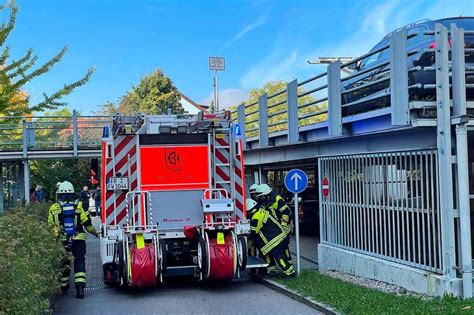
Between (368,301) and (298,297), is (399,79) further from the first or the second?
(298,297)

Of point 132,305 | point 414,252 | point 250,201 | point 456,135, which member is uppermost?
point 456,135

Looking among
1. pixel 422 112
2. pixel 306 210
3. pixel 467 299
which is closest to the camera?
pixel 467 299

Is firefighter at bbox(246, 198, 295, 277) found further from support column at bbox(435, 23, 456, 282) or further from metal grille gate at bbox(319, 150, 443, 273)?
support column at bbox(435, 23, 456, 282)

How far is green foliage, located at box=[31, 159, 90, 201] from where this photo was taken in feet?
88.5

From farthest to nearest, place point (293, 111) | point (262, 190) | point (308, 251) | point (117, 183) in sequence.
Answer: point (308, 251) < point (293, 111) < point (262, 190) < point (117, 183)

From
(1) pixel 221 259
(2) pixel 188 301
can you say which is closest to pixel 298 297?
(1) pixel 221 259

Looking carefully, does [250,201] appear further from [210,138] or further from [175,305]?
[175,305]

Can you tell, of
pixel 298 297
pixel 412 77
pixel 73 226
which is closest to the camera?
pixel 412 77

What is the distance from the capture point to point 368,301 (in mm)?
7723

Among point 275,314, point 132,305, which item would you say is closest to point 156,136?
point 132,305

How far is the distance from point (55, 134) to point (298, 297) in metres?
14.8

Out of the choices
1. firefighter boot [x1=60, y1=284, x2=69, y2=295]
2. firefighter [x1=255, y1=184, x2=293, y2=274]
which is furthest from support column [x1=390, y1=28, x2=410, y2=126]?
firefighter boot [x1=60, y1=284, x2=69, y2=295]

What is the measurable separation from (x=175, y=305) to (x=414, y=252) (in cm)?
366

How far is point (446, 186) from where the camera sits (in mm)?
7641
